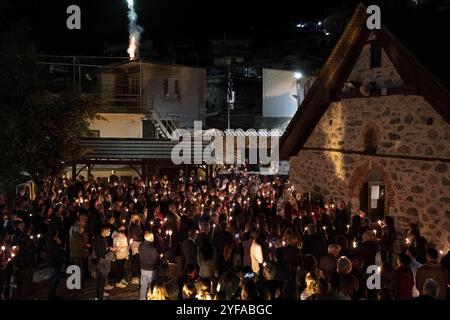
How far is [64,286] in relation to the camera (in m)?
11.9

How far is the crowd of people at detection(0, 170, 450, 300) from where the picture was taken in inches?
308

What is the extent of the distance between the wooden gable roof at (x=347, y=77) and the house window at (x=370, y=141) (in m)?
1.90

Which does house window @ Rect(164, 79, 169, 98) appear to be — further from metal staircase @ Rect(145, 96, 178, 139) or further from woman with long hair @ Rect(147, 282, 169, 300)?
woman with long hair @ Rect(147, 282, 169, 300)

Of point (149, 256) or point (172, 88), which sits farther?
point (172, 88)

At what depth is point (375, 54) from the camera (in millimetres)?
14734

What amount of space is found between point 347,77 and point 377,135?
8.22ft

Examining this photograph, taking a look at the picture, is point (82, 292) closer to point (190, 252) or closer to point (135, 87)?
point (190, 252)

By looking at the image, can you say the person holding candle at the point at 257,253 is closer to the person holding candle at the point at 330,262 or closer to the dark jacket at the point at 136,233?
the person holding candle at the point at 330,262

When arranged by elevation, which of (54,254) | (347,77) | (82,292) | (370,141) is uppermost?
(347,77)

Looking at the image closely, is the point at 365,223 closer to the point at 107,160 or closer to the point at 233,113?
the point at 107,160

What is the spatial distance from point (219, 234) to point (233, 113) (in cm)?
3351

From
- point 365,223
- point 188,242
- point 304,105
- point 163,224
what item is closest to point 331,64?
point 304,105

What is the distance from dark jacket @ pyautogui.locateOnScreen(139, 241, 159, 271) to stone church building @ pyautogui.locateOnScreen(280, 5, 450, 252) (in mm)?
7304

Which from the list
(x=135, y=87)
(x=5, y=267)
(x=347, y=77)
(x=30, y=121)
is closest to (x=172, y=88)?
(x=135, y=87)
